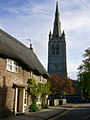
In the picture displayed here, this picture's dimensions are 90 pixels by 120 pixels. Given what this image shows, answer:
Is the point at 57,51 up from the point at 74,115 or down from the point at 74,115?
up

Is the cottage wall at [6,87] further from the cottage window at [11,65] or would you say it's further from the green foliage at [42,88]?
the green foliage at [42,88]

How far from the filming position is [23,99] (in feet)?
53.1

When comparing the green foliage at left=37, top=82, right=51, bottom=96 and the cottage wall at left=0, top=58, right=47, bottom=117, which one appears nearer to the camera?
the cottage wall at left=0, top=58, right=47, bottom=117

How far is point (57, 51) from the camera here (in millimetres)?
90062

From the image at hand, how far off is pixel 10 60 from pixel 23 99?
422 centimetres

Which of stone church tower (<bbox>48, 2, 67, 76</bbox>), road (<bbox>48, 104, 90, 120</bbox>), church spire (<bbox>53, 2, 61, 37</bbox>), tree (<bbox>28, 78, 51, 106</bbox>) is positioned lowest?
road (<bbox>48, 104, 90, 120</bbox>)

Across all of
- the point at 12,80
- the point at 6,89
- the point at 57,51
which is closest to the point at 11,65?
the point at 12,80

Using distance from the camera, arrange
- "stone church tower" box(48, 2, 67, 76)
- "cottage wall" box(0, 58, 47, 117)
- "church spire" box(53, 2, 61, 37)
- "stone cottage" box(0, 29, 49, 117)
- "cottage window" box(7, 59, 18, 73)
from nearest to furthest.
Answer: "cottage wall" box(0, 58, 47, 117) < "stone cottage" box(0, 29, 49, 117) < "cottage window" box(7, 59, 18, 73) < "stone church tower" box(48, 2, 67, 76) < "church spire" box(53, 2, 61, 37)

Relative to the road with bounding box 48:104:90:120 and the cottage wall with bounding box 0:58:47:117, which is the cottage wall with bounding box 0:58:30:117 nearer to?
the cottage wall with bounding box 0:58:47:117

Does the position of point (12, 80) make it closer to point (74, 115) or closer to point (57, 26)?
point (74, 115)

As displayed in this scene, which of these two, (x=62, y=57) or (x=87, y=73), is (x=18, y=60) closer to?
(x=87, y=73)

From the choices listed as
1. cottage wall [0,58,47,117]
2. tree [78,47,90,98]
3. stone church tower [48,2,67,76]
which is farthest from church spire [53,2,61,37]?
cottage wall [0,58,47,117]

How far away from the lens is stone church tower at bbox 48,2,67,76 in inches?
3380

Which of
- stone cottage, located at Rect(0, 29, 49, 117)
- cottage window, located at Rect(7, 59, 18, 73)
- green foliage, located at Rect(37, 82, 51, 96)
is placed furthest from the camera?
green foliage, located at Rect(37, 82, 51, 96)
